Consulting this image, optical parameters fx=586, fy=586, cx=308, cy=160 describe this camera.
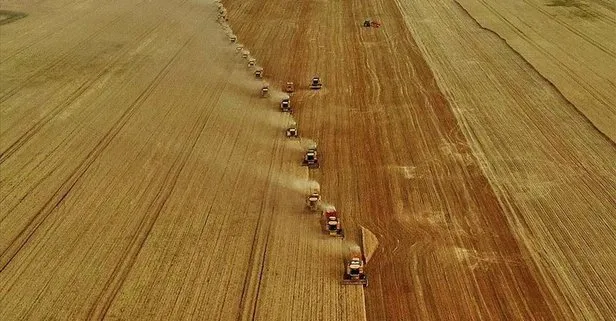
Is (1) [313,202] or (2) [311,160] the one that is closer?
(1) [313,202]

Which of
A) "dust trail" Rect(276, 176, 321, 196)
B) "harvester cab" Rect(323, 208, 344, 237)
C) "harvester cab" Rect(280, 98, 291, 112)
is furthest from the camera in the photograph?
"harvester cab" Rect(280, 98, 291, 112)

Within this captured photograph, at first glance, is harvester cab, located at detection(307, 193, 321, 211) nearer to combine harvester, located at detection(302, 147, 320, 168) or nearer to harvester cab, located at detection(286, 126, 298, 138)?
combine harvester, located at detection(302, 147, 320, 168)

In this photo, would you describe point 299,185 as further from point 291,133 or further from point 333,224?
point 291,133

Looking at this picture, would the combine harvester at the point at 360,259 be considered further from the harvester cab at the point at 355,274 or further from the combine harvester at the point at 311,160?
the combine harvester at the point at 311,160

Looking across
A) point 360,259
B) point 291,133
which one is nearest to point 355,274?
point 360,259

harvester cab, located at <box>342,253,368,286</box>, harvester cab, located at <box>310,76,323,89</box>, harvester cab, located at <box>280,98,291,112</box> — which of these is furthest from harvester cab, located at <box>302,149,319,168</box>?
harvester cab, located at <box>310,76,323,89</box>

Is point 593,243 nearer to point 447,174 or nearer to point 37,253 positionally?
point 447,174

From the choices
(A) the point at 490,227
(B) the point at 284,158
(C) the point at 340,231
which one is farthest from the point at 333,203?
(A) the point at 490,227

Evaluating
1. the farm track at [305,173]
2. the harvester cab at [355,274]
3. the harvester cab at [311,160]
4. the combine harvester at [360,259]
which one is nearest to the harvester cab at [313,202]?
the farm track at [305,173]
